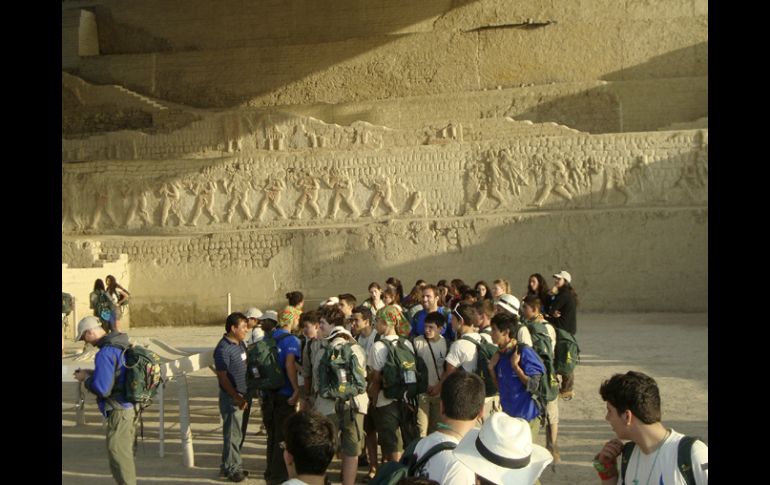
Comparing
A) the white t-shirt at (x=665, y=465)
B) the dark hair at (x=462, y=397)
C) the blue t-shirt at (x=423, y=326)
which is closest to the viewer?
the white t-shirt at (x=665, y=465)

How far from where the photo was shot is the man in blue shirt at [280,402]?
7461mm

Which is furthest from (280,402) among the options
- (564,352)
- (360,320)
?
(564,352)

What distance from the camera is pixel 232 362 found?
7.83m

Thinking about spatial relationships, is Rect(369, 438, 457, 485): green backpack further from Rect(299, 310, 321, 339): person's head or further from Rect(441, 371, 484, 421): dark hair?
Rect(299, 310, 321, 339): person's head

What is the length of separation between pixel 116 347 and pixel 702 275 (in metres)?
15.2

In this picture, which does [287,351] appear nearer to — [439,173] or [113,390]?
[113,390]

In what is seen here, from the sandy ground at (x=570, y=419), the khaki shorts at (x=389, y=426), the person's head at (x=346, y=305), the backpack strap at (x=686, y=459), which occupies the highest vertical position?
the person's head at (x=346, y=305)

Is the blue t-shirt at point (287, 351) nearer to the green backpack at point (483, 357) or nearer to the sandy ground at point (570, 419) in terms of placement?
Result: the sandy ground at point (570, 419)

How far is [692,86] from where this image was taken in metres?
24.2

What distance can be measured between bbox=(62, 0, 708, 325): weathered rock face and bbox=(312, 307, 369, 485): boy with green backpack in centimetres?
1302

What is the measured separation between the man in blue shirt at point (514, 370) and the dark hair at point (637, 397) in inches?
98.6

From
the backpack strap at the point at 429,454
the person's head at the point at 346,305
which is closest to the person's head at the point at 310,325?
the person's head at the point at 346,305

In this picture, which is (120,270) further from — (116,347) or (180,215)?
(116,347)
